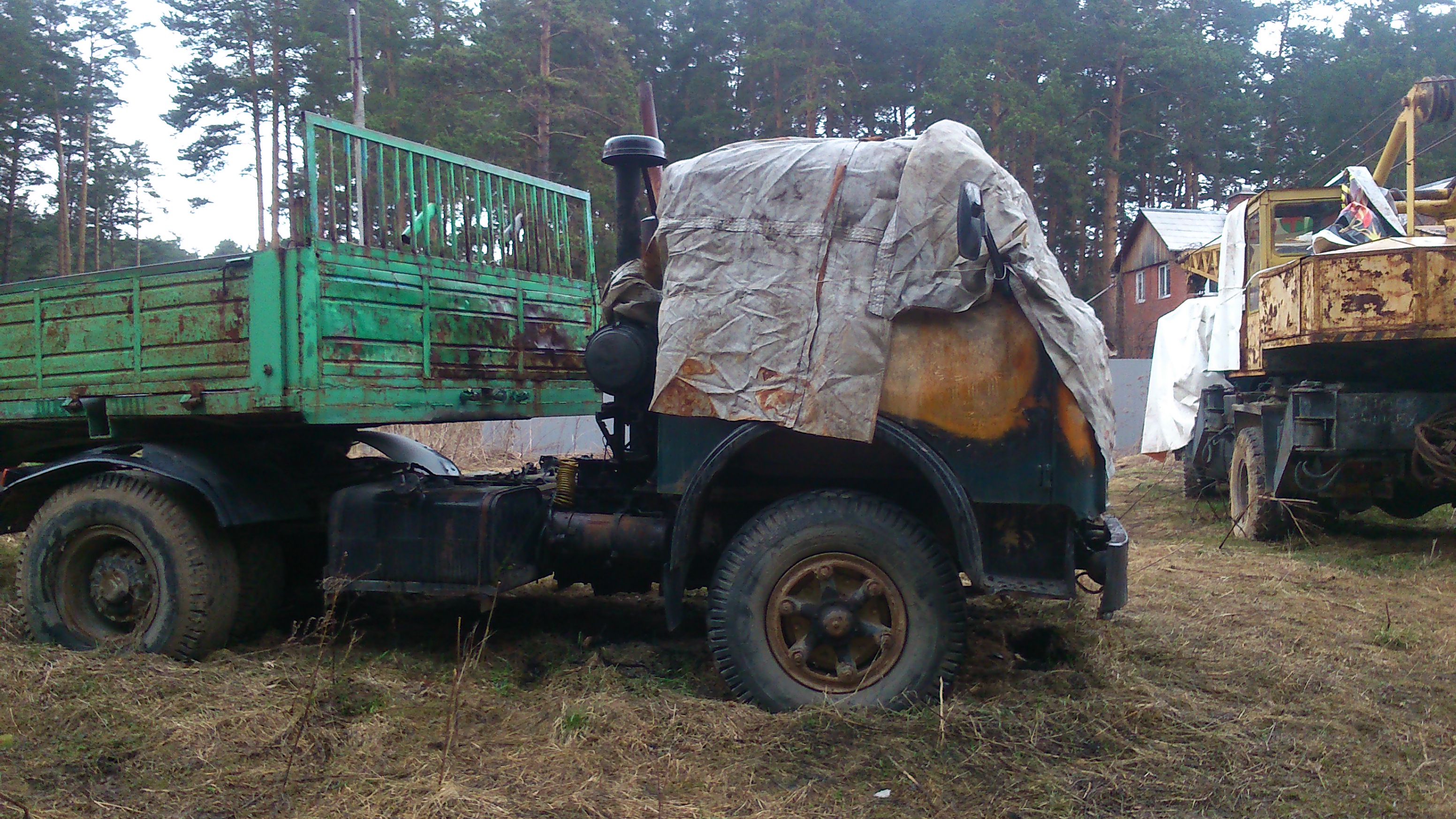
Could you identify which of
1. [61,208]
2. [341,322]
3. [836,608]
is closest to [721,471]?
[836,608]

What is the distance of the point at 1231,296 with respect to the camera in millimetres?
10250

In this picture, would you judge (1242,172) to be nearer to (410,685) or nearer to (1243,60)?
(1243,60)

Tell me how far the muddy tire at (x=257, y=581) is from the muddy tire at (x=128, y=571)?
0.22 feet

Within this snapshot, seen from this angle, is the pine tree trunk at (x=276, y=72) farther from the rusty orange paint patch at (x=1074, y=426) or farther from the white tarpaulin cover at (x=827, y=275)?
the rusty orange paint patch at (x=1074, y=426)

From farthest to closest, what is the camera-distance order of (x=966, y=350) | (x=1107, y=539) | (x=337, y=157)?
(x=337, y=157)
(x=1107, y=539)
(x=966, y=350)

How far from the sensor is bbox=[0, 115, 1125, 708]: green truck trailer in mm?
4027

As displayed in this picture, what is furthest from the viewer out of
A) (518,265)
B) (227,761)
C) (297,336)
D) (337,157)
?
(518,265)

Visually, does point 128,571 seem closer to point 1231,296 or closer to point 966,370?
point 966,370

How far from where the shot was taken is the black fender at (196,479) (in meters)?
4.87

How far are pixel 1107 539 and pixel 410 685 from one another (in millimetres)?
3126

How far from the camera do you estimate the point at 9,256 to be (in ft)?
93.7

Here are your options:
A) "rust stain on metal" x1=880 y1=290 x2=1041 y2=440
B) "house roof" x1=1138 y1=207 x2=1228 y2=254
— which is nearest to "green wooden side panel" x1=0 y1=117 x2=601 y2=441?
"rust stain on metal" x1=880 y1=290 x2=1041 y2=440

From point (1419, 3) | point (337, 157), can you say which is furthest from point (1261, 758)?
point (1419, 3)

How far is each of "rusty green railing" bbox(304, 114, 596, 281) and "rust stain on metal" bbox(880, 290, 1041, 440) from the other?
2647 mm
